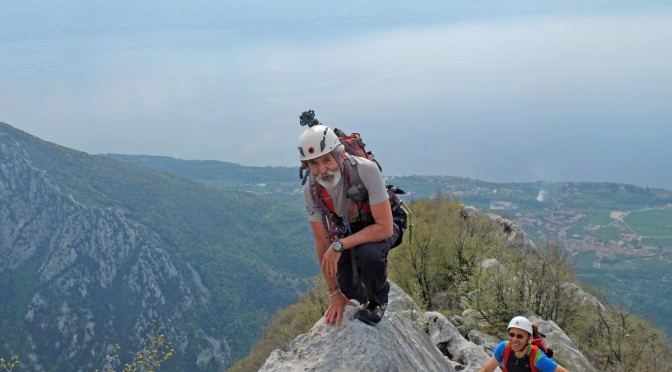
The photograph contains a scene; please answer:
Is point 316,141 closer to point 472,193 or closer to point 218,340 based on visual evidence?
point 218,340

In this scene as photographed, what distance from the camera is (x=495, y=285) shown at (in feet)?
45.2

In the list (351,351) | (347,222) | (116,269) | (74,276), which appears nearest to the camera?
(347,222)

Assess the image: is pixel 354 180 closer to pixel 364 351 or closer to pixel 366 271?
pixel 366 271

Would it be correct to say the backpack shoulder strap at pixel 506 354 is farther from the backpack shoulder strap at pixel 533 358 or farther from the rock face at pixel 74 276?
the rock face at pixel 74 276

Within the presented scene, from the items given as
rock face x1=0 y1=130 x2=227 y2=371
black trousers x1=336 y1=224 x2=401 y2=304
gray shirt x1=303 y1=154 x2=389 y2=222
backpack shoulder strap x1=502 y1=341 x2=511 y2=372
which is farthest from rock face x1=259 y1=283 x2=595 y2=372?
rock face x1=0 y1=130 x2=227 y2=371

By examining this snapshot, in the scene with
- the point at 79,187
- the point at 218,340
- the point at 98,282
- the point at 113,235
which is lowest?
the point at 218,340

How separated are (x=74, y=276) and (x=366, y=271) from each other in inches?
3828

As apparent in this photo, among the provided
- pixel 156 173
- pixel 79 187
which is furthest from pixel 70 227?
pixel 156 173

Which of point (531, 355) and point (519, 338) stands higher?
point (519, 338)

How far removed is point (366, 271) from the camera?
253 inches

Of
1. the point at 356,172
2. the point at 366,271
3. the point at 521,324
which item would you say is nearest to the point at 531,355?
the point at 521,324

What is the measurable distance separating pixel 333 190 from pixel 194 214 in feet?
404

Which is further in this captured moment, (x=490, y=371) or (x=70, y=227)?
(x=70, y=227)

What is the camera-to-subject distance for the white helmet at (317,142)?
5.96m
